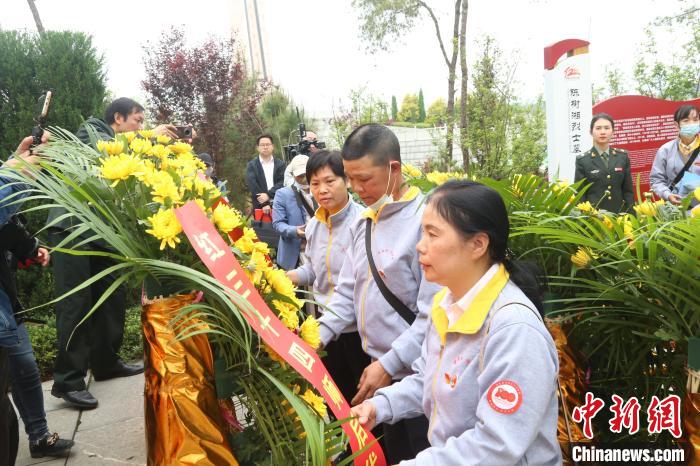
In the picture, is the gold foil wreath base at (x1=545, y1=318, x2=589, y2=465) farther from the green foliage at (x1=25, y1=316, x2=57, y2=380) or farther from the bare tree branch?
the bare tree branch

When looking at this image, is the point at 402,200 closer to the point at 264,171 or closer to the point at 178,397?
the point at 178,397

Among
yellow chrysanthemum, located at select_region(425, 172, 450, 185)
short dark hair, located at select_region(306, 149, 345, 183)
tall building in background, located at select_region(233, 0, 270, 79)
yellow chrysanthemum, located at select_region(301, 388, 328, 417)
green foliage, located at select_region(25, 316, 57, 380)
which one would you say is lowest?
green foliage, located at select_region(25, 316, 57, 380)

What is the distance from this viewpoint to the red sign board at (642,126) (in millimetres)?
8352

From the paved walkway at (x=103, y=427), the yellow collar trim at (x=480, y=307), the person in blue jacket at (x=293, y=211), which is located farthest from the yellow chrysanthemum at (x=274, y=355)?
the person in blue jacket at (x=293, y=211)

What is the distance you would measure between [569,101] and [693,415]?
6577 millimetres

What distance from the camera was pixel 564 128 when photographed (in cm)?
751

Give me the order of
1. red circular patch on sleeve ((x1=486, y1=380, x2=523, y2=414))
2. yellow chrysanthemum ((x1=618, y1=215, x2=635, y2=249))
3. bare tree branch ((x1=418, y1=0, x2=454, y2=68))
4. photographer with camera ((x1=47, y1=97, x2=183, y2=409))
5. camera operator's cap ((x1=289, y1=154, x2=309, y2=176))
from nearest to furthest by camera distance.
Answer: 1. red circular patch on sleeve ((x1=486, y1=380, x2=523, y2=414))
2. yellow chrysanthemum ((x1=618, y1=215, x2=635, y2=249))
3. photographer with camera ((x1=47, y1=97, x2=183, y2=409))
4. camera operator's cap ((x1=289, y1=154, x2=309, y2=176))
5. bare tree branch ((x1=418, y1=0, x2=454, y2=68))

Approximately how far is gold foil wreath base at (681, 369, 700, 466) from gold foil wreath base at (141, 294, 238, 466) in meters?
1.21

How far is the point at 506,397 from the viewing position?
1.27 metres

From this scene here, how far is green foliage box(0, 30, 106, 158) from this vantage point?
5.79 meters

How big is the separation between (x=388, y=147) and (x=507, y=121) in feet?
25.4

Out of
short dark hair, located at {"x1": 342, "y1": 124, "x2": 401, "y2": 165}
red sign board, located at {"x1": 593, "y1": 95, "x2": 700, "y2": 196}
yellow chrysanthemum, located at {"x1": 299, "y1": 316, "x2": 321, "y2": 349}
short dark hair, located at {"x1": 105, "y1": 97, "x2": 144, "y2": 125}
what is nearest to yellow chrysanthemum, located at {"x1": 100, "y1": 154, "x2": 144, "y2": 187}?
yellow chrysanthemum, located at {"x1": 299, "y1": 316, "x2": 321, "y2": 349}

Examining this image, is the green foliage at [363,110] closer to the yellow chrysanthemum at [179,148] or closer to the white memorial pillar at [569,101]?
the white memorial pillar at [569,101]

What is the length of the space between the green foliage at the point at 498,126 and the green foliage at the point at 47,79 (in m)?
5.43
